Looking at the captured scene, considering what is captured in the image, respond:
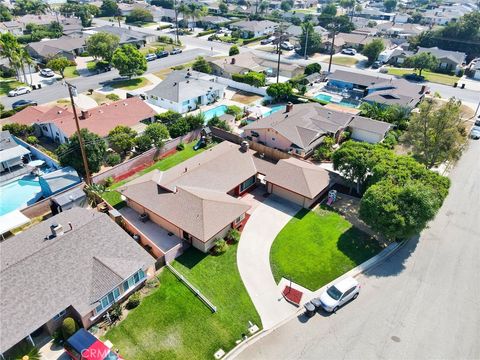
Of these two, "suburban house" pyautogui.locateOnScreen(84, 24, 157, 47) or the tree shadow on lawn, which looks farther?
"suburban house" pyautogui.locateOnScreen(84, 24, 157, 47)

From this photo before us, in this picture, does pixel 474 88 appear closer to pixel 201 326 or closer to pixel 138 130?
pixel 138 130

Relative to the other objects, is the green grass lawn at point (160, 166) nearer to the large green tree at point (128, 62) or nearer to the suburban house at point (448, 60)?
the large green tree at point (128, 62)

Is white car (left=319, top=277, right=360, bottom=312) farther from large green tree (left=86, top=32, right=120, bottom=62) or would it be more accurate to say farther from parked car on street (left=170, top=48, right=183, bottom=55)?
parked car on street (left=170, top=48, right=183, bottom=55)

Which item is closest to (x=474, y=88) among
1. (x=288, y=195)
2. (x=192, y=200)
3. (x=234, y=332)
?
(x=288, y=195)

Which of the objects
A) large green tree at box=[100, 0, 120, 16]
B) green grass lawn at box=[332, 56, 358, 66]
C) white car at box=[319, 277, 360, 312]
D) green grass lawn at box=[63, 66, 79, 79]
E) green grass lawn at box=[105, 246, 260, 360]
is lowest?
green grass lawn at box=[105, 246, 260, 360]

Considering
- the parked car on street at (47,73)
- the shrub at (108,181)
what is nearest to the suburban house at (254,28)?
the parked car on street at (47,73)

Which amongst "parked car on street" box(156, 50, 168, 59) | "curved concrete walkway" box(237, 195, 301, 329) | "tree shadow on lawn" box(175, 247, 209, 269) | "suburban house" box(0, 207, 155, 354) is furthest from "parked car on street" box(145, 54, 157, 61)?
"tree shadow on lawn" box(175, 247, 209, 269)

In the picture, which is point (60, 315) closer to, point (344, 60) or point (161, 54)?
point (161, 54)
